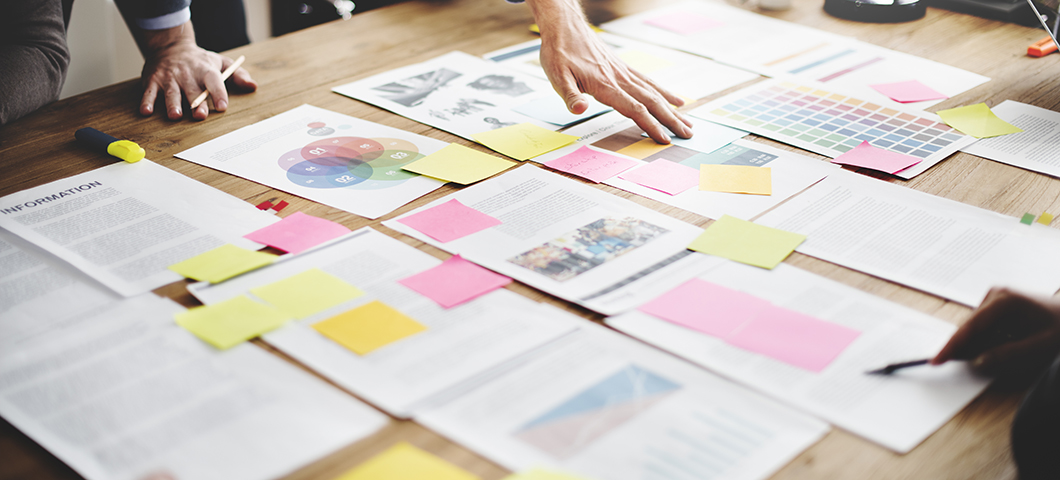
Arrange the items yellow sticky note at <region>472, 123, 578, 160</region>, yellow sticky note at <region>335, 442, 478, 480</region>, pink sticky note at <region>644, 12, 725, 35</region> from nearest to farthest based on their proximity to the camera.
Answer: yellow sticky note at <region>335, 442, 478, 480</region> → yellow sticky note at <region>472, 123, 578, 160</region> → pink sticky note at <region>644, 12, 725, 35</region>

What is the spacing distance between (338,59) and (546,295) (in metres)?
0.89

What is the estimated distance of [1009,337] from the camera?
2.28 feet

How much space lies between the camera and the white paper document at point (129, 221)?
85cm

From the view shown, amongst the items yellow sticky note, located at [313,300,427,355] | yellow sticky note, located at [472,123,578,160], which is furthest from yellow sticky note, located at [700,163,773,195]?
yellow sticky note, located at [313,300,427,355]

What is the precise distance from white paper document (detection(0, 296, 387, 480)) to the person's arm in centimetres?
69

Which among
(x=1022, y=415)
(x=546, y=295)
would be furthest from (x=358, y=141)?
(x=1022, y=415)

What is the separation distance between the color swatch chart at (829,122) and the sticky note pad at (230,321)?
2.62 feet

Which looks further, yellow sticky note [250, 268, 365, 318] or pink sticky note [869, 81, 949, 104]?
pink sticky note [869, 81, 949, 104]

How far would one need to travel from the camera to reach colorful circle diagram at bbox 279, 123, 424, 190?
3.43 ft

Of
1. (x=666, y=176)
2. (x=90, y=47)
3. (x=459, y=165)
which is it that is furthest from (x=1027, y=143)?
(x=90, y=47)

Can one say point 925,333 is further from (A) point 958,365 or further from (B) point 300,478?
(B) point 300,478

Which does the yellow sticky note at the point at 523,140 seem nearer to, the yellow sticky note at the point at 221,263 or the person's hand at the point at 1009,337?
the yellow sticky note at the point at 221,263

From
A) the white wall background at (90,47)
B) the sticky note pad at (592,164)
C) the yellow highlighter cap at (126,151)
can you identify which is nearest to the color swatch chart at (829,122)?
the sticky note pad at (592,164)

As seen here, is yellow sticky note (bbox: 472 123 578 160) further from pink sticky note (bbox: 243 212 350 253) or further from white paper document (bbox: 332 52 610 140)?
pink sticky note (bbox: 243 212 350 253)
